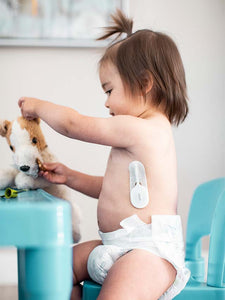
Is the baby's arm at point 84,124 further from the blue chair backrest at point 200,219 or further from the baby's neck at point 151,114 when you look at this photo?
the blue chair backrest at point 200,219

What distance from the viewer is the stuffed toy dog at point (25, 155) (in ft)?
2.94

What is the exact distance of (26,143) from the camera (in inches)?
36.0

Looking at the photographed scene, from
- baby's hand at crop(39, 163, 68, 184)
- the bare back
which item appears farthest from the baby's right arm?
the bare back

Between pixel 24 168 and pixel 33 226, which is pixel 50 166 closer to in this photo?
pixel 24 168

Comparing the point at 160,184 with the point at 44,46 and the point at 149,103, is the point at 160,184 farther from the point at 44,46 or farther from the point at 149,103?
the point at 44,46

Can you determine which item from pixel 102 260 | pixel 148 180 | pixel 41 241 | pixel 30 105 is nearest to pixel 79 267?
pixel 102 260

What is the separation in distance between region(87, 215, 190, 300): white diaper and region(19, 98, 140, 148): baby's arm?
152mm

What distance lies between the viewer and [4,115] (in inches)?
65.9

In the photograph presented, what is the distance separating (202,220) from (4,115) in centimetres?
91

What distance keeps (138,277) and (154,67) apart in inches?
18.2

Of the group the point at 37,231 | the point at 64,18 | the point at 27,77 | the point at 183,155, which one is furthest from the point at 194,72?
the point at 37,231

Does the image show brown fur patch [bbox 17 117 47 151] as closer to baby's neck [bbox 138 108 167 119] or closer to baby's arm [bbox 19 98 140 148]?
baby's arm [bbox 19 98 140 148]

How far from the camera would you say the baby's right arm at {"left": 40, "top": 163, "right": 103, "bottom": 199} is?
0.99 metres

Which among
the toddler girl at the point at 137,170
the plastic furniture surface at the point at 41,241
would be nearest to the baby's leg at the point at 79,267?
the toddler girl at the point at 137,170
